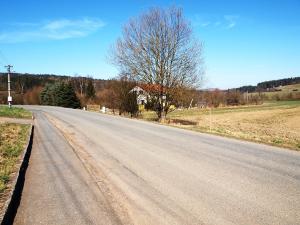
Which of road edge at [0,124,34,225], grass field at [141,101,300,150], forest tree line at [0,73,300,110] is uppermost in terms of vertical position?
forest tree line at [0,73,300,110]

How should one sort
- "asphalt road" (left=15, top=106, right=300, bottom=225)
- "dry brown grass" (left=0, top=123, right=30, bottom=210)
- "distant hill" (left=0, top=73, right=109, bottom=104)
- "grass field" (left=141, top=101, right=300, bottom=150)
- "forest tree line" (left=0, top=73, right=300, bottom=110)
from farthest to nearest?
"distant hill" (left=0, top=73, right=109, bottom=104), "forest tree line" (left=0, top=73, right=300, bottom=110), "grass field" (left=141, top=101, right=300, bottom=150), "dry brown grass" (left=0, top=123, right=30, bottom=210), "asphalt road" (left=15, top=106, right=300, bottom=225)

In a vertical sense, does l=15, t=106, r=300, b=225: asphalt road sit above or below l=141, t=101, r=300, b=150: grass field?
above

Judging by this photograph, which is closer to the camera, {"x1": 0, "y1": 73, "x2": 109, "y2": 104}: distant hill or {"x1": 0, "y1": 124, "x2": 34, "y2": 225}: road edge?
{"x1": 0, "y1": 124, "x2": 34, "y2": 225}: road edge

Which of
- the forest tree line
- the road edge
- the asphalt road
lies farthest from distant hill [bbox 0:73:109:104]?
the road edge

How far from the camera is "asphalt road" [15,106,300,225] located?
20.7ft

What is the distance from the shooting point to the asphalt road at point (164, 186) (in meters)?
6.31

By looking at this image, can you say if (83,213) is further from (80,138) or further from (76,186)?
(80,138)

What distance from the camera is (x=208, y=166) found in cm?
1027

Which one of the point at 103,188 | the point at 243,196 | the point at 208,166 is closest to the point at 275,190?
the point at 243,196

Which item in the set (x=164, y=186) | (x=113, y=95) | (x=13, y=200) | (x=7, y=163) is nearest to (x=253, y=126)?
(x=113, y=95)

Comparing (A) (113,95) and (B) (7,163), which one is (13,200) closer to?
(B) (7,163)

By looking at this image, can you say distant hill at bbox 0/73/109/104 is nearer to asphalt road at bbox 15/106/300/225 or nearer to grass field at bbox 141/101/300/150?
grass field at bbox 141/101/300/150

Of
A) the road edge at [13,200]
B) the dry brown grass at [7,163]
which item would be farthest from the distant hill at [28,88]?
the road edge at [13,200]

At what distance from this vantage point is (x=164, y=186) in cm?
823
